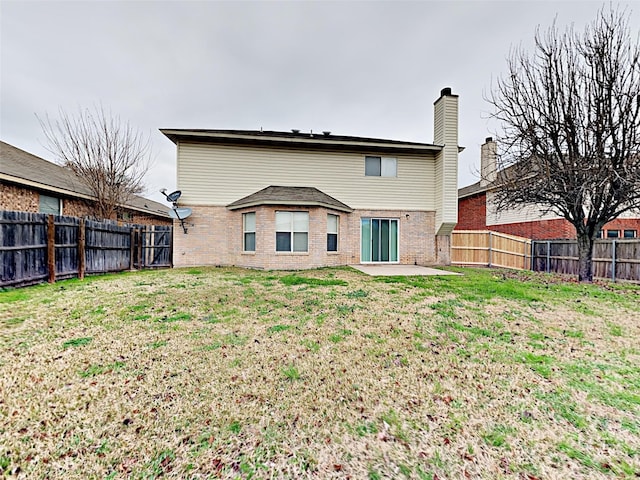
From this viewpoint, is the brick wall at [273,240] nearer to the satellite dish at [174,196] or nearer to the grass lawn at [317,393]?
the satellite dish at [174,196]

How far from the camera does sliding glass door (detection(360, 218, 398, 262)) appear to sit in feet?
45.4

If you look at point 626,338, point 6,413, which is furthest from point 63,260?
point 626,338

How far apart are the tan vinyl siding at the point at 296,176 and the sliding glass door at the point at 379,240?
0.78 meters

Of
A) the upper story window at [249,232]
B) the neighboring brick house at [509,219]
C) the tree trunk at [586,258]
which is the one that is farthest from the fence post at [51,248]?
the tree trunk at [586,258]

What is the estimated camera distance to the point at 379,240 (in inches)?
550

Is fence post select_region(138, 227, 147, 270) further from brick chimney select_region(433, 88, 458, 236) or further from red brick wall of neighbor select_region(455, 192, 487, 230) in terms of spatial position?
red brick wall of neighbor select_region(455, 192, 487, 230)

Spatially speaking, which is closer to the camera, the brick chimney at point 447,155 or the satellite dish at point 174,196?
the satellite dish at point 174,196

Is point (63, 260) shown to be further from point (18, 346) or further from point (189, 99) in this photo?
point (189, 99)

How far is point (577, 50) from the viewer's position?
9539mm

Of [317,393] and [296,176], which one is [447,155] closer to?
[296,176]

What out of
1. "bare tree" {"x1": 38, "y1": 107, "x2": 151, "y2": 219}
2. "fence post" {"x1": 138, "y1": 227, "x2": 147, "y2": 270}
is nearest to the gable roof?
"fence post" {"x1": 138, "y1": 227, "x2": 147, "y2": 270}

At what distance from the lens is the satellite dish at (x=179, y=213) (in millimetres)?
12203

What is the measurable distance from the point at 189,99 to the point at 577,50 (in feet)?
55.5

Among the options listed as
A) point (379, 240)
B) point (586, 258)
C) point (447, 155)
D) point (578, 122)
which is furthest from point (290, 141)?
point (586, 258)
